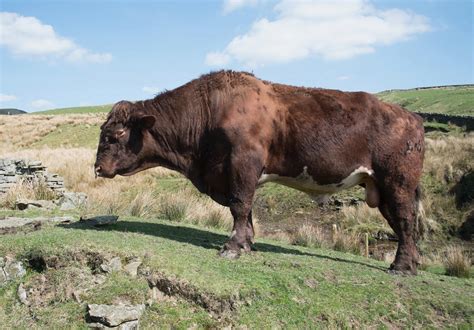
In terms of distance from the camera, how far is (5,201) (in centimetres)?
1344

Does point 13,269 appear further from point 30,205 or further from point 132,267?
point 30,205

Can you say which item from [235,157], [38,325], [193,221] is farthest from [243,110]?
[193,221]

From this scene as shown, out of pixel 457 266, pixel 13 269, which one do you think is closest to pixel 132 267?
pixel 13 269

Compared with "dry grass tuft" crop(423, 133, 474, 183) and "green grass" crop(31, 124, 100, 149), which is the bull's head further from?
"green grass" crop(31, 124, 100, 149)

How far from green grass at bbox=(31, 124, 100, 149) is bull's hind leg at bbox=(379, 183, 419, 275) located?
1481 inches

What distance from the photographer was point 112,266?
23.3ft

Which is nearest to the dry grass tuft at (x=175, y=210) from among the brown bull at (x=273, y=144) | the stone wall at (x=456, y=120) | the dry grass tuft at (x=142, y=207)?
the dry grass tuft at (x=142, y=207)

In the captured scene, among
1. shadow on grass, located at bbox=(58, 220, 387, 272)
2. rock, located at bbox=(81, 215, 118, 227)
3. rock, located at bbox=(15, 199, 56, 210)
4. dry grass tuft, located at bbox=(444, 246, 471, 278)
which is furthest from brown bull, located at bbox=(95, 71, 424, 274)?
rock, located at bbox=(15, 199, 56, 210)

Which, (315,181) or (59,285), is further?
(315,181)

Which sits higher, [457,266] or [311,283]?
[311,283]

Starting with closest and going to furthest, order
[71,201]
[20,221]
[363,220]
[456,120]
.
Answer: [20,221] < [71,201] < [363,220] < [456,120]

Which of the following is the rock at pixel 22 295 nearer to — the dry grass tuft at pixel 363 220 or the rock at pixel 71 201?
the rock at pixel 71 201

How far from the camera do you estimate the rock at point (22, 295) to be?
6.91 metres

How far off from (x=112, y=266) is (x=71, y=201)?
22.3ft
